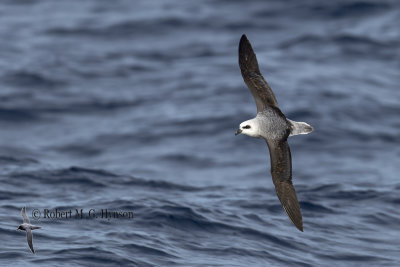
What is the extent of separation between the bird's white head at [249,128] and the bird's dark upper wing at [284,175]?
31 cm

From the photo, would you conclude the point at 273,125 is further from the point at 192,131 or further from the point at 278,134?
the point at 192,131

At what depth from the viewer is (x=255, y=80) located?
1097 centimetres

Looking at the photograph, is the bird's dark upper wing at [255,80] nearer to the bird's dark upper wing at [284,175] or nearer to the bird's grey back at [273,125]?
the bird's grey back at [273,125]

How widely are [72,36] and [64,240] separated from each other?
1418 centimetres

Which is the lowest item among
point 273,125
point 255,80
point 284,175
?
point 284,175

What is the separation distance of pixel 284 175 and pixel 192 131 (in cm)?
828

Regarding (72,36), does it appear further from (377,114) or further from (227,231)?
(227,231)

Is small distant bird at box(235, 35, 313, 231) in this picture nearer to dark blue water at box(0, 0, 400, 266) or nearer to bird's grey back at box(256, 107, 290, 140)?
bird's grey back at box(256, 107, 290, 140)

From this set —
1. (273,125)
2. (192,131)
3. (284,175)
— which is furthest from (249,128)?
(192,131)

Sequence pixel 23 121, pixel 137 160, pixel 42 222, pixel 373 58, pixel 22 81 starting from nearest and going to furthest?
pixel 42 222 → pixel 137 160 → pixel 23 121 → pixel 22 81 → pixel 373 58

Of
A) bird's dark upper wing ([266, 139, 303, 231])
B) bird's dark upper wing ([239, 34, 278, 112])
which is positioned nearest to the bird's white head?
bird's dark upper wing ([266, 139, 303, 231])

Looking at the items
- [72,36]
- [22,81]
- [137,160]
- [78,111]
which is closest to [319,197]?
[137,160]

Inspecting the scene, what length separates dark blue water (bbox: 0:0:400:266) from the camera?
12430 millimetres

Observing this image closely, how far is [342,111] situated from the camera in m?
19.4
